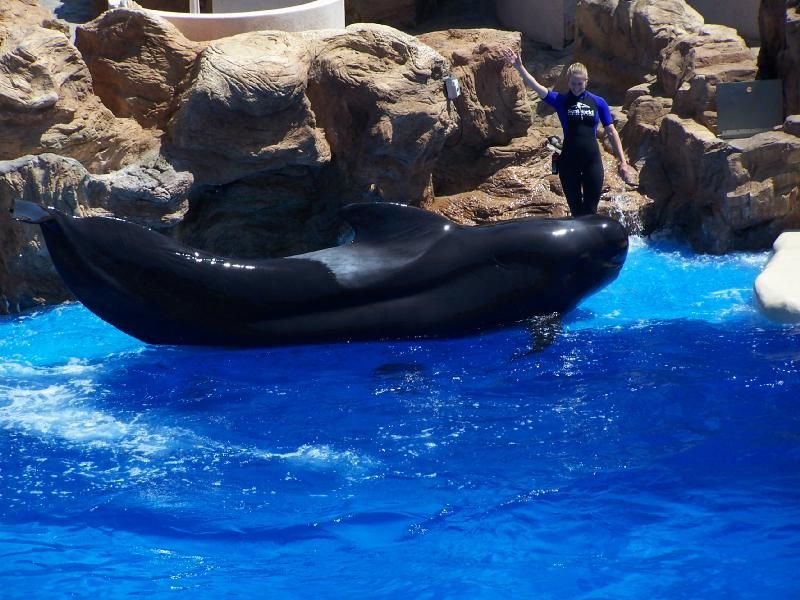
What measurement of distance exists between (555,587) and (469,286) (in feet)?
9.58

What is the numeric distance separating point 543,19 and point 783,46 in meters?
4.19

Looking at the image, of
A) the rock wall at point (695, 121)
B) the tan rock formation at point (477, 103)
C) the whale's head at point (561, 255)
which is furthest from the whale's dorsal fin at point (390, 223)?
the rock wall at point (695, 121)

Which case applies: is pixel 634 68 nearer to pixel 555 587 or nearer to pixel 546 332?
pixel 546 332

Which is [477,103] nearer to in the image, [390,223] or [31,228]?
[390,223]

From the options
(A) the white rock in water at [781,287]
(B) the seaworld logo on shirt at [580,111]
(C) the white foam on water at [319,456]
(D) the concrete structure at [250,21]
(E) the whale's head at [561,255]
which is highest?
(D) the concrete structure at [250,21]

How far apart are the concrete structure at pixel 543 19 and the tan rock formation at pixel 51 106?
20.8 feet

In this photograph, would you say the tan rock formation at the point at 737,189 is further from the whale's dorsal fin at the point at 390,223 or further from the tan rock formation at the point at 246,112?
the tan rock formation at the point at 246,112

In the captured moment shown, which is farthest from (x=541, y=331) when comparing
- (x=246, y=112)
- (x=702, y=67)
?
(x=702, y=67)

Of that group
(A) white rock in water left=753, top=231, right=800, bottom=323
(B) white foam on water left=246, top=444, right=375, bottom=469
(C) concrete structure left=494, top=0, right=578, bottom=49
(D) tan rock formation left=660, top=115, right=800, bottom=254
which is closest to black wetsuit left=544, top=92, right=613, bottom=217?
(D) tan rock formation left=660, top=115, right=800, bottom=254

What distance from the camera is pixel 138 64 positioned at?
806 cm

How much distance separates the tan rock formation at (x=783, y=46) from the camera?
9.04 m

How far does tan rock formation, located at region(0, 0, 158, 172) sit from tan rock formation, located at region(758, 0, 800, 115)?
17.7ft

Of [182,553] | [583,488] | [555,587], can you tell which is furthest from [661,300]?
[182,553]

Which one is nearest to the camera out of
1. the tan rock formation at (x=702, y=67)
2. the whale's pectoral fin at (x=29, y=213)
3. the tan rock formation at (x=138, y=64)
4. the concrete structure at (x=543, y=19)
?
the whale's pectoral fin at (x=29, y=213)
